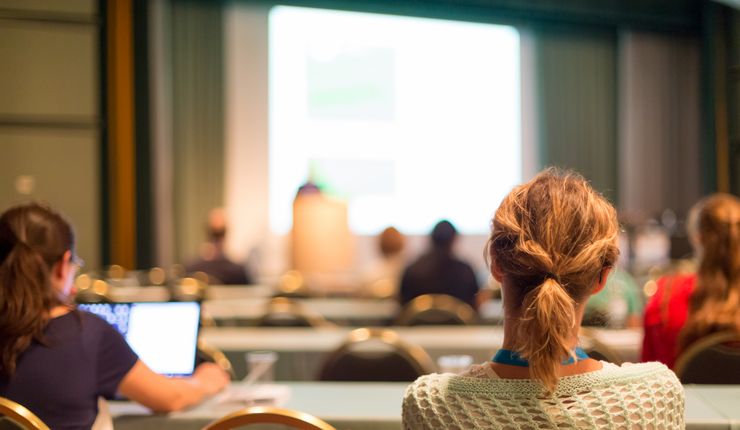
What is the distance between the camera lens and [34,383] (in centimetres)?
192

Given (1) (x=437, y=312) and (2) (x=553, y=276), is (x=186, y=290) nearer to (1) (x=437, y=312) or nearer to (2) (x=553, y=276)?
(1) (x=437, y=312)

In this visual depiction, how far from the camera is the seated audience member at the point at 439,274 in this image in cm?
540

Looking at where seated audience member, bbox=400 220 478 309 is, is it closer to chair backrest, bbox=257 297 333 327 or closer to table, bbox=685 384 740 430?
chair backrest, bbox=257 297 333 327

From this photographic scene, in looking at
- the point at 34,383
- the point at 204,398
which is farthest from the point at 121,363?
the point at 204,398

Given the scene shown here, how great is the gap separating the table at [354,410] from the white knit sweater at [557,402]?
0.78m

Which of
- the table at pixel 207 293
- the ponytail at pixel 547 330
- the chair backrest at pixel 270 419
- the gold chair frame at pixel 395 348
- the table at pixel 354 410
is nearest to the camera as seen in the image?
the ponytail at pixel 547 330

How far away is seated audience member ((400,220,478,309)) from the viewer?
5.40 meters

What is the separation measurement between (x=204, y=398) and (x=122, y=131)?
691 cm

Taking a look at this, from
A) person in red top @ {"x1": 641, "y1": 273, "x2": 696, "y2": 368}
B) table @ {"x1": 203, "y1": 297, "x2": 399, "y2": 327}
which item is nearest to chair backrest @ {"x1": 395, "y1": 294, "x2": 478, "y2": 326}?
table @ {"x1": 203, "y1": 297, "x2": 399, "y2": 327}

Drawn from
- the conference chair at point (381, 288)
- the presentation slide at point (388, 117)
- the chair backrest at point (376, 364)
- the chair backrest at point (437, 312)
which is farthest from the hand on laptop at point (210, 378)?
the presentation slide at point (388, 117)

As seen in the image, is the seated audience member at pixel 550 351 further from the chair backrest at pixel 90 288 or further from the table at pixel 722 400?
the chair backrest at pixel 90 288

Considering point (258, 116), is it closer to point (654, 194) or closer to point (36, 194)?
point (36, 194)

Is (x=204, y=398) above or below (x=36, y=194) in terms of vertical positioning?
below

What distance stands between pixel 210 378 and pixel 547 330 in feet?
4.37
